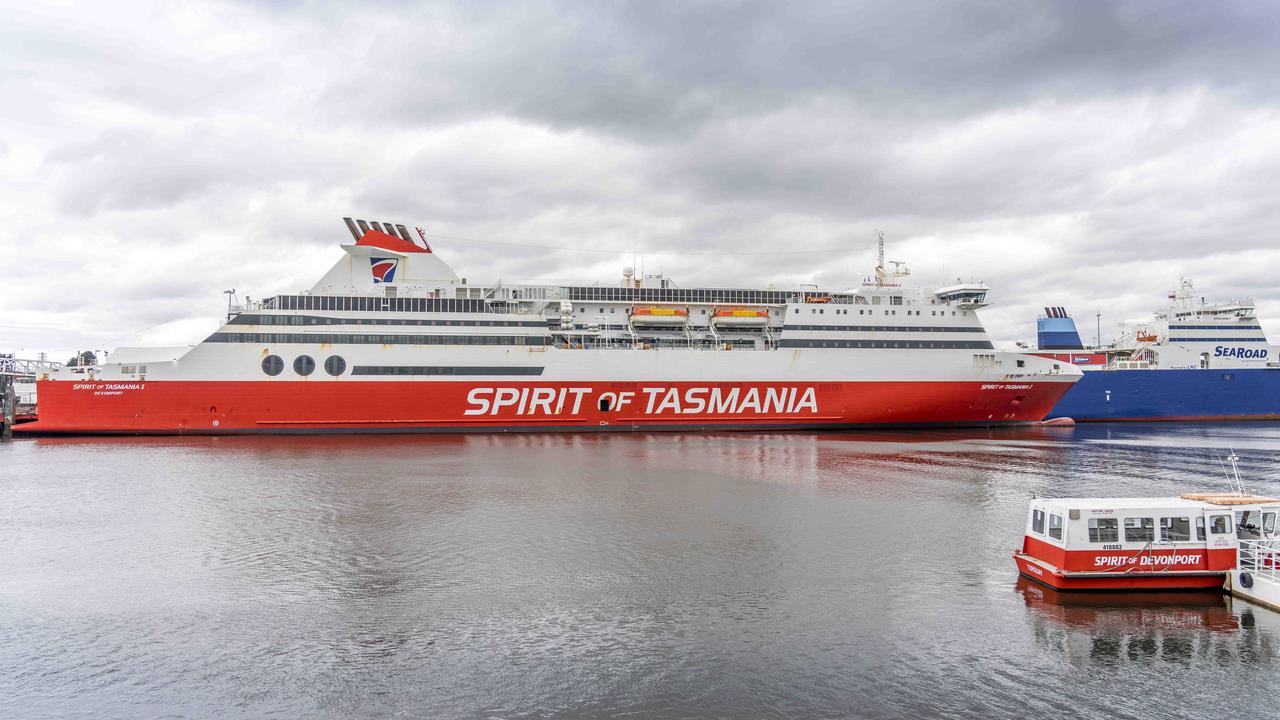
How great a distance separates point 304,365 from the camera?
3600cm

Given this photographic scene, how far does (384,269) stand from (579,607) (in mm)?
31331

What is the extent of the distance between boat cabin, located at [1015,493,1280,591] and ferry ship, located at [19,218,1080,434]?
26.8 metres

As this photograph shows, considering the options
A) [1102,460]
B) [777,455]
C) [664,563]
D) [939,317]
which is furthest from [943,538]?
[939,317]

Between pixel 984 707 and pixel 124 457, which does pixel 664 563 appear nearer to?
pixel 984 707

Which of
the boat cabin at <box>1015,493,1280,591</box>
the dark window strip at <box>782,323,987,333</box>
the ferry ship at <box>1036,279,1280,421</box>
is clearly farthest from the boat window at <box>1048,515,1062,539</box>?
the ferry ship at <box>1036,279,1280,421</box>

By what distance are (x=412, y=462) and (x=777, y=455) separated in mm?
14246

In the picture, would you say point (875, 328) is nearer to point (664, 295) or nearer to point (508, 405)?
point (664, 295)

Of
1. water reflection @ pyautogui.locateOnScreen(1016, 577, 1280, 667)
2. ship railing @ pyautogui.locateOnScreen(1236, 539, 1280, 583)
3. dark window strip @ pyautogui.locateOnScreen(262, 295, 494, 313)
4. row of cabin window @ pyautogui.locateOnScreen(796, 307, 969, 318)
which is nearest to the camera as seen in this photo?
water reflection @ pyautogui.locateOnScreen(1016, 577, 1280, 667)

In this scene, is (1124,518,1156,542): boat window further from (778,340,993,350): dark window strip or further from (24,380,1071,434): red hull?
(778,340,993,350): dark window strip

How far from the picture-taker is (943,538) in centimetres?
1576

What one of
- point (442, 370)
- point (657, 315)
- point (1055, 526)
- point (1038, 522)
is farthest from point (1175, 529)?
point (442, 370)

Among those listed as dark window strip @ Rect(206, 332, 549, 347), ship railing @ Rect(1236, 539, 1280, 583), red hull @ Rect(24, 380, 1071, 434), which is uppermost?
dark window strip @ Rect(206, 332, 549, 347)

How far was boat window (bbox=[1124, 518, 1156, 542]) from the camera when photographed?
40.2 ft

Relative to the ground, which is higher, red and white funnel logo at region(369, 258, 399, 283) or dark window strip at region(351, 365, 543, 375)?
red and white funnel logo at region(369, 258, 399, 283)
